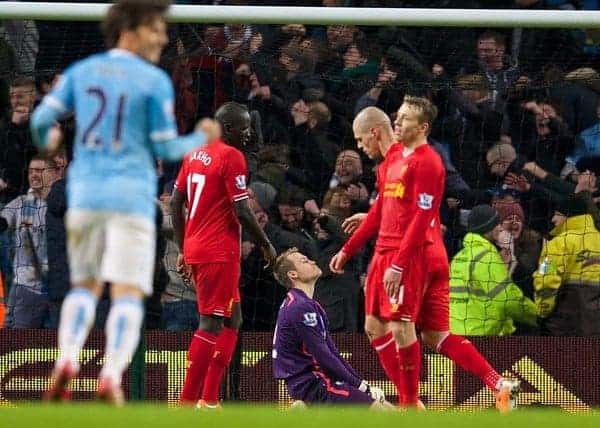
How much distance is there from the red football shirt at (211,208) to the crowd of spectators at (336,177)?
30.2 inches

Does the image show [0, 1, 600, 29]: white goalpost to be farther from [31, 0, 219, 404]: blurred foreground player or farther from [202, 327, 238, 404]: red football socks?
[31, 0, 219, 404]: blurred foreground player

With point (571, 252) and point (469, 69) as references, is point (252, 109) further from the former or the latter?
point (571, 252)

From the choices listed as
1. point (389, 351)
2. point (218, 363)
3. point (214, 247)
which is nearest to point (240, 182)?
point (214, 247)

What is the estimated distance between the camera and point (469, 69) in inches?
461

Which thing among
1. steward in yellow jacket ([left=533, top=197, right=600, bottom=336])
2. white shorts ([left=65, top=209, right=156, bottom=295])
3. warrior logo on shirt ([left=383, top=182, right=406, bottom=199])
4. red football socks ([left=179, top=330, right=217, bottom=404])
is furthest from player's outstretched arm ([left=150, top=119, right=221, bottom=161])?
steward in yellow jacket ([left=533, top=197, right=600, bottom=336])

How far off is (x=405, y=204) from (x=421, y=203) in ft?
0.86

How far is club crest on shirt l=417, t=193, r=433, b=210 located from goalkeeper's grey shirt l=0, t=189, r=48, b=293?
3.06 m

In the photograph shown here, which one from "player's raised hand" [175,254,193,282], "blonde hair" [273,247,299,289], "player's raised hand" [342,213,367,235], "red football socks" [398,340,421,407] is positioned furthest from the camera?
"player's raised hand" [175,254,193,282]

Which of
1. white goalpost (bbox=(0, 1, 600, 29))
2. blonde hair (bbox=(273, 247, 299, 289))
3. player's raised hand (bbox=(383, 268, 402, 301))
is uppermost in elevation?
white goalpost (bbox=(0, 1, 600, 29))

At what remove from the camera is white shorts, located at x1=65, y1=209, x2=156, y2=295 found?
6.52 m

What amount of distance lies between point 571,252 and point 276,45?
2.67 meters

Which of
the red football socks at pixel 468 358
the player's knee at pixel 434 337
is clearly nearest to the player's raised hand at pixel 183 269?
the player's knee at pixel 434 337

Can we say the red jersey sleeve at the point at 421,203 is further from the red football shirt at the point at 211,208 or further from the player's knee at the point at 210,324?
the player's knee at the point at 210,324

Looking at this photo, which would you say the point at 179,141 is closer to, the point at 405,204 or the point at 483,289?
the point at 405,204
